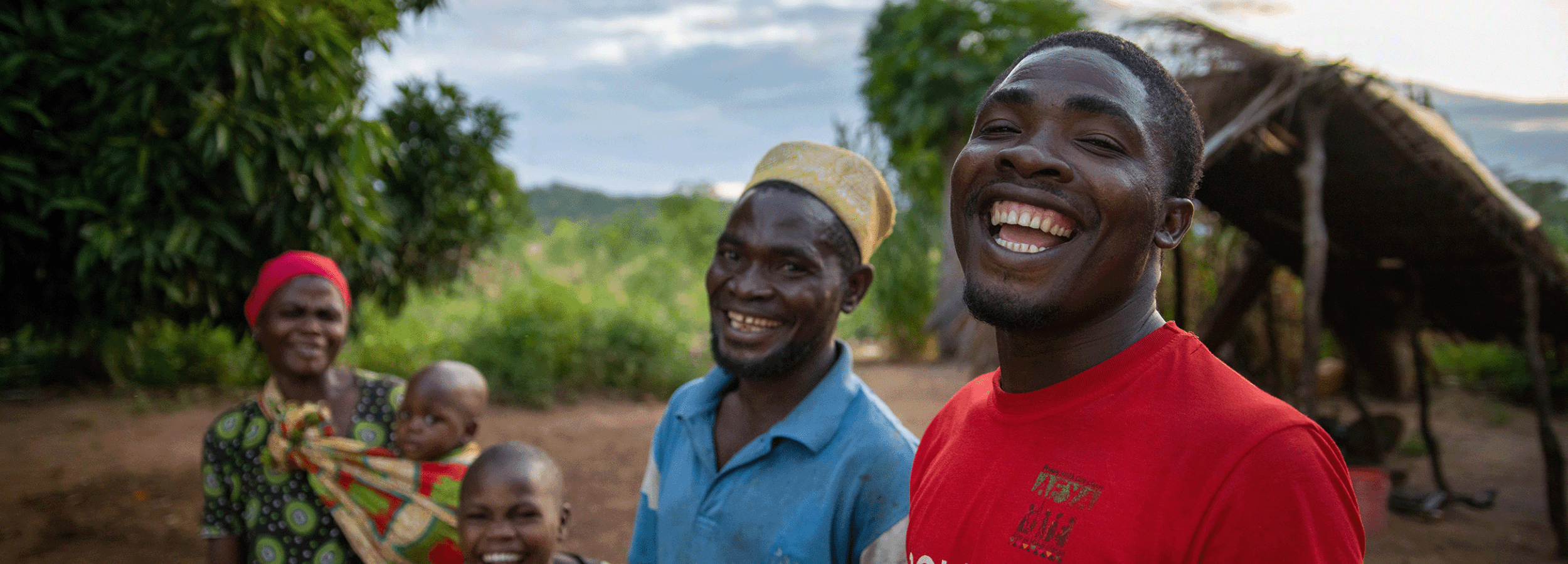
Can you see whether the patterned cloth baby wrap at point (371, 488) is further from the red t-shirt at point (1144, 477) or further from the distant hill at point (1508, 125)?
the distant hill at point (1508, 125)

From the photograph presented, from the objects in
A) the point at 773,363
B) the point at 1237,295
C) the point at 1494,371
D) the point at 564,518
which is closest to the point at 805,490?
the point at 773,363

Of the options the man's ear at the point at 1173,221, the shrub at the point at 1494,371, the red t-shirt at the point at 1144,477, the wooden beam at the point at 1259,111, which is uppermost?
the wooden beam at the point at 1259,111

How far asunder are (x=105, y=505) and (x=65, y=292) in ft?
6.16

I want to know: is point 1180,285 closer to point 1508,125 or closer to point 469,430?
point 1508,125

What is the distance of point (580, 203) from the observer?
3356 centimetres

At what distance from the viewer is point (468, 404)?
2605mm

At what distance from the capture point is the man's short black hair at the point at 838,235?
1.86 metres

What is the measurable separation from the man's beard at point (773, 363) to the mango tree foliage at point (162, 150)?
2.72m

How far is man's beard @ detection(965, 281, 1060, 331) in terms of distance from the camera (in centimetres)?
107

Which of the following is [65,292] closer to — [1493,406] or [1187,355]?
[1187,355]

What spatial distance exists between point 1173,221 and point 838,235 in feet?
2.79

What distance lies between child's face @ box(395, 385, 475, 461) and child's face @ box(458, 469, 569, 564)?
14.7 inches

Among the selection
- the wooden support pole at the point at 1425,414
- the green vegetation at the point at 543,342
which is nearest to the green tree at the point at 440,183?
the green vegetation at the point at 543,342

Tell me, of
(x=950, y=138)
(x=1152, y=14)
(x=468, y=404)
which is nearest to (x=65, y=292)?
(x=468, y=404)
